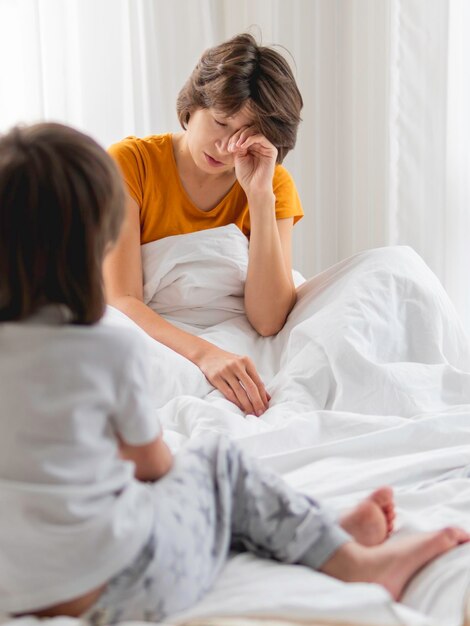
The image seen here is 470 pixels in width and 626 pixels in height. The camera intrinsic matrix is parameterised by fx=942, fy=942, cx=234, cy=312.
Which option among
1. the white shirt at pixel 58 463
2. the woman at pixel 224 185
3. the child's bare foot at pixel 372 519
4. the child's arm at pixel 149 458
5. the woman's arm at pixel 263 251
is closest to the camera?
the white shirt at pixel 58 463

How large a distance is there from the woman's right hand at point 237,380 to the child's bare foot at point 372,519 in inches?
21.3

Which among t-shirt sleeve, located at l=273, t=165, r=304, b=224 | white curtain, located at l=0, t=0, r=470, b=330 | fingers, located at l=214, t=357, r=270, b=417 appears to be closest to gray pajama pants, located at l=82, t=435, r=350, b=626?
fingers, located at l=214, t=357, r=270, b=417

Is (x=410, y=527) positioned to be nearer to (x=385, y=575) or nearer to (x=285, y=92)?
(x=385, y=575)

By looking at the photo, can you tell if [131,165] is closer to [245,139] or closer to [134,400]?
[245,139]

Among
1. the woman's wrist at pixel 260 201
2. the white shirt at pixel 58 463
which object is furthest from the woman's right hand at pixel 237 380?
the white shirt at pixel 58 463

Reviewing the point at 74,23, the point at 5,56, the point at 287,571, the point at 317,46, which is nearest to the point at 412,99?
the point at 317,46

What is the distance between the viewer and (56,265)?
93cm

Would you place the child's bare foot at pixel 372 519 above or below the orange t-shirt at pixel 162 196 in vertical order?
below

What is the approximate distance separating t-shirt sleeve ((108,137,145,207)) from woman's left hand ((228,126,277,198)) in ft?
0.71

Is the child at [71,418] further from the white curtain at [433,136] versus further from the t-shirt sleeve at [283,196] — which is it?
the white curtain at [433,136]

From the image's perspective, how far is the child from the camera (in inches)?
36.1

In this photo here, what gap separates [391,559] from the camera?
109 centimetres

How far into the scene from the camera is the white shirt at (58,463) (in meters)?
0.92

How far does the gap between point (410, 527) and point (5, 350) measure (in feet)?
1.90
